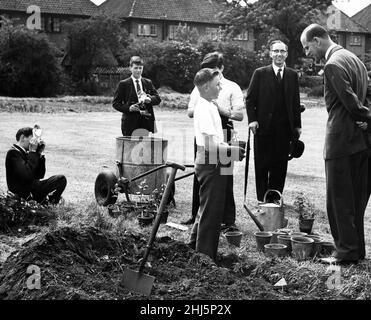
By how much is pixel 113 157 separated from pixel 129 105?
16.1 feet

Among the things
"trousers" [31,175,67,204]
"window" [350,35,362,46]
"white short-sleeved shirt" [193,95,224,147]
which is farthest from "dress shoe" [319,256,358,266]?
"window" [350,35,362,46]

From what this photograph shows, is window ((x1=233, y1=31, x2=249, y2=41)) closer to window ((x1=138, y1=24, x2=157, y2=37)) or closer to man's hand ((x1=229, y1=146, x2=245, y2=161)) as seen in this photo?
window ((x1=138, y1=24, x2=157, y2=37))

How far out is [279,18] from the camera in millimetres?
57469

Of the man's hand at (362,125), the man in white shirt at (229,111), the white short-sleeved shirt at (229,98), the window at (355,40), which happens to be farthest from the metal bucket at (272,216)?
the window at (355,40)

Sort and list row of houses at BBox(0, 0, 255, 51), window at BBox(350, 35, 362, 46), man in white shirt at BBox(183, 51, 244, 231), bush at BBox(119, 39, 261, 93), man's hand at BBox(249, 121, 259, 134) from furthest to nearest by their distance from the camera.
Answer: window at BBox(350, 35, 362, 46) → row of houses at BBox(0, 0, 255, 51) → bush at BBox(119, 39, 261, 93) → man's hand at BBox(249, 121, 259, 134) → man in white shirt at BBox(183, 51, 244, 231)

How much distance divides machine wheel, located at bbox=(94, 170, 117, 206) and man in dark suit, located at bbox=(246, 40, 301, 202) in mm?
1843

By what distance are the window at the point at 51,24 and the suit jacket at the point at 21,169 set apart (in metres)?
47.7

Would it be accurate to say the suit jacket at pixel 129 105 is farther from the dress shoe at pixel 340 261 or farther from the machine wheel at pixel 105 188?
the dress shoe at pixel 340 261

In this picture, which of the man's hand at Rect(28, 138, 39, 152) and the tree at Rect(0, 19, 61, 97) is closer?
the man's hand at Rect(28, 138, 39, 152)

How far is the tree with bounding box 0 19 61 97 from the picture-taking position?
117 ft

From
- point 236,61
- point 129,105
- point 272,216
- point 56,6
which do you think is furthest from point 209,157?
point 56,6

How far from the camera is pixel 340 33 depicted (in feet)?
245

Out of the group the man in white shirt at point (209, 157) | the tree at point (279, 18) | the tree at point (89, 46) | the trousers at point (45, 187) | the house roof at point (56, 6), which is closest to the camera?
the man in white shirt at point (209, 157)

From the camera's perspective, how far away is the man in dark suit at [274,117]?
8.40 m
